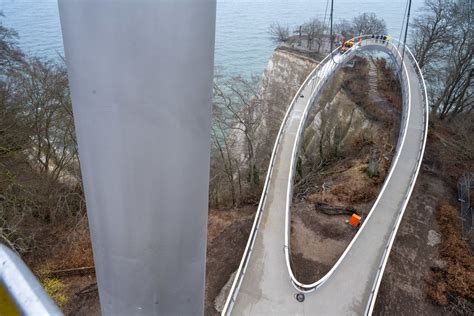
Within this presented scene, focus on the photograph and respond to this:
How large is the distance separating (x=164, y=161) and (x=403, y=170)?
13.8 meters

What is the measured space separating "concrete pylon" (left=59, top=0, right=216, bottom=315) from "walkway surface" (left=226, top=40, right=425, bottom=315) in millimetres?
7357

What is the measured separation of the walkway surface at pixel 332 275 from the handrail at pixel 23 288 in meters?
7.82

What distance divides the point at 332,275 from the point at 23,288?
9.10 m

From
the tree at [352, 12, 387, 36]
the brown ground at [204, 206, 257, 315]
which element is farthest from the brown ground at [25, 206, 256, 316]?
the tree at [352, 12, 387, 36]

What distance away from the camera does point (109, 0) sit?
0.82m

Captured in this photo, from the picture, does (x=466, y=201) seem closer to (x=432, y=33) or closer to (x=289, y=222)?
(x=289, y=222)

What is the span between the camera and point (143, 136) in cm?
98

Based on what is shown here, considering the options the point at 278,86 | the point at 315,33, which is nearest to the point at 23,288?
the point at 278,86

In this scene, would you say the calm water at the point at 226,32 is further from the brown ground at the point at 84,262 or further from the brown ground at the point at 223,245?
the brown ground at the point at 223,245

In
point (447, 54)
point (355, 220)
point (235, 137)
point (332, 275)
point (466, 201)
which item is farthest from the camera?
point (447, 54)

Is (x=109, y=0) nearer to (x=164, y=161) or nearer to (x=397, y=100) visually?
(x=164, y=161)

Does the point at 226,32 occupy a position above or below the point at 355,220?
above

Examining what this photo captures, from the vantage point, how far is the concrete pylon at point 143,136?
2.87 feet

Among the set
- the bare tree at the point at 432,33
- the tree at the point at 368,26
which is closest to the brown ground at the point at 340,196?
Result: the bare tree at the point at 432,33
